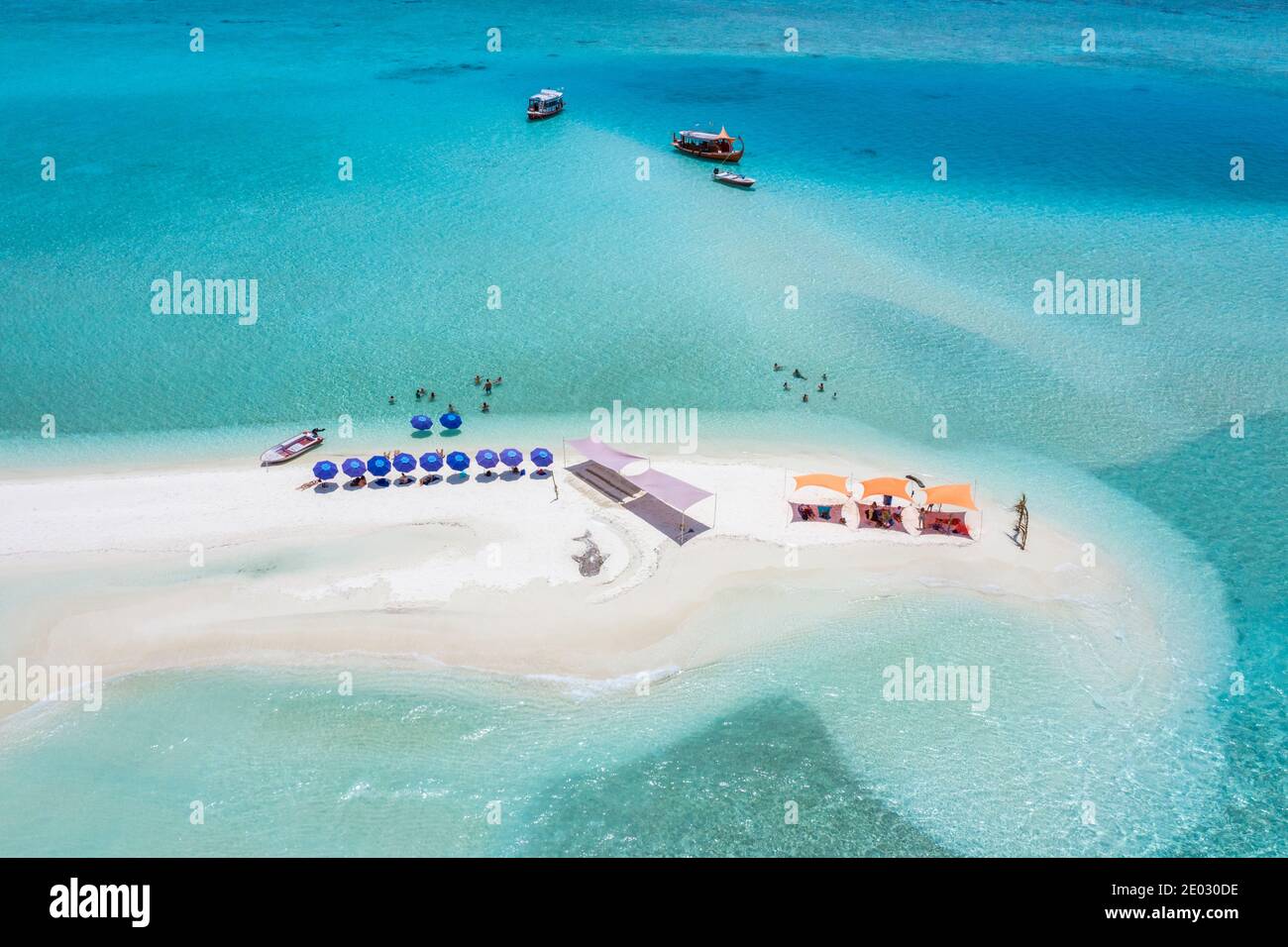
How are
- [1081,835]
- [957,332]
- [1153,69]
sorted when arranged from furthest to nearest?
[1153,69] → [957,332] → [1081,835]

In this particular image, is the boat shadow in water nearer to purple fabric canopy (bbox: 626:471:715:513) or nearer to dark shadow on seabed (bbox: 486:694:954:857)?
purple fabric canopy (bbox: 626:471:715:513)

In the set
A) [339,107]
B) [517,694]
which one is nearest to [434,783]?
[517,694]

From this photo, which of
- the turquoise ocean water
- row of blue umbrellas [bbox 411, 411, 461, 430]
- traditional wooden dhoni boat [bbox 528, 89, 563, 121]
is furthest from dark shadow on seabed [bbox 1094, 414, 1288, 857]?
traditional wooden dhoni boat [bbox 528, 89, 563, 121]

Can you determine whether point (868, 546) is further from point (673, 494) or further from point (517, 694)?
point (517, 694)

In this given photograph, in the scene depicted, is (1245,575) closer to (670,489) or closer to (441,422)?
(670,489)

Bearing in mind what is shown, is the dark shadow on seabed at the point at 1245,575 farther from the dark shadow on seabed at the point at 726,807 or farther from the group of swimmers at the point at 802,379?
the group of swimmers at the point at 802,379
